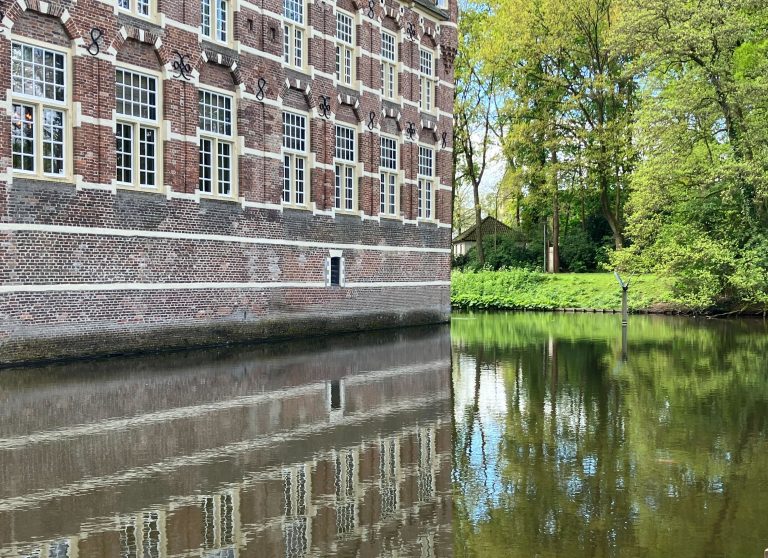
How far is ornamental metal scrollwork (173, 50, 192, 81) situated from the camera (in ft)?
69.9

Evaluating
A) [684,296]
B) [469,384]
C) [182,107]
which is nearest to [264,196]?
[182,107]

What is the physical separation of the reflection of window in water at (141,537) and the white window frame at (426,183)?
27358 millimetres

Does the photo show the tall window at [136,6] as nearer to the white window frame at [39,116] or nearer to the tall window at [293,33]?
the white window frame at [39,116]

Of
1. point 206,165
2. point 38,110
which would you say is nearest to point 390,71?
point 206,165

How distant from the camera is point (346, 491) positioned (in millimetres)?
7492

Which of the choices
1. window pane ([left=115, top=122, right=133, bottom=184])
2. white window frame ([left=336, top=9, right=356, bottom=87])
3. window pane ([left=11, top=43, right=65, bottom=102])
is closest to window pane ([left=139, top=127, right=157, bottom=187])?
window pane ([left=115, top=122, right=133, bottom=184])

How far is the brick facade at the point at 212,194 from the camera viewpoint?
18.0m

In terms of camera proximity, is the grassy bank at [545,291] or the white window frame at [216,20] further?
the grassy bank at [545,291]

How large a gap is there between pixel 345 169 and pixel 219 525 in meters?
23.3

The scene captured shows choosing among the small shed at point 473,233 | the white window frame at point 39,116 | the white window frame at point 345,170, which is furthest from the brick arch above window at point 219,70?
the small shed at point 473,233

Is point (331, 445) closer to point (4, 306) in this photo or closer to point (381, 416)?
point (381, 416)

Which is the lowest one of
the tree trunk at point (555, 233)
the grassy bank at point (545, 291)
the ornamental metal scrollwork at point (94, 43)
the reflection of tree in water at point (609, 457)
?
the reflection of tree in water at point (609, 457)

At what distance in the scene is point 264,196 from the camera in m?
24.6

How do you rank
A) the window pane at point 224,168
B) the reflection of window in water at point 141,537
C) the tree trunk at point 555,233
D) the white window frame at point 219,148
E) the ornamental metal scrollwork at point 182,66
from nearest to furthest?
the reflection of window in water at point 141,537 < the ornamental metal scrollwork at point 182,66 < the white window frame at point 219,148 < the window pane at point 224,168 < the tree trunk at point 555,233
